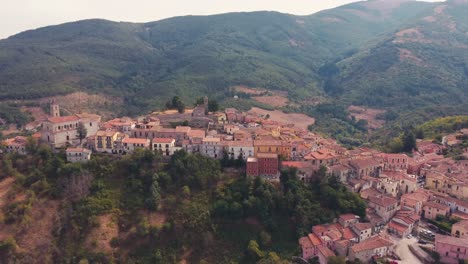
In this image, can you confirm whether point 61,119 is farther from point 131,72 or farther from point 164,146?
point 131,72

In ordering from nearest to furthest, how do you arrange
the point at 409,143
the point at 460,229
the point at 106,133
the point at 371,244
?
the point at 371,244 → the point at 460,229 → the point at 106,133 → the point at 409,143

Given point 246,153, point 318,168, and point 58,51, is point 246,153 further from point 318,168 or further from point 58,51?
point 58,51

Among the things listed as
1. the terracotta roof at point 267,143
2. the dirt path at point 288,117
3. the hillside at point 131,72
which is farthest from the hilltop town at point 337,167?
the hillside at point 131,72

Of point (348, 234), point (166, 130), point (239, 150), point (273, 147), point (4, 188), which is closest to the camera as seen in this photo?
point (348, 234)

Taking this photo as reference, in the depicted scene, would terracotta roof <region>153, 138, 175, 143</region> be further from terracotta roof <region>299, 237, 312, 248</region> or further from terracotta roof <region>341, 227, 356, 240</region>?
terracotta roof <region>341, 227, 356, 240</region>

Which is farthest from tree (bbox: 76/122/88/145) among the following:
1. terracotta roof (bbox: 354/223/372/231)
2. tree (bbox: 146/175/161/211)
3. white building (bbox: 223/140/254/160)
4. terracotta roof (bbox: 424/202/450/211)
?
terracotta roof (bbox: 424/202/450/211)

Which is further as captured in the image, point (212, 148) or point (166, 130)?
point (166, 130)

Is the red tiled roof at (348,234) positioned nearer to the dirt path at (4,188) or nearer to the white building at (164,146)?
the white building at (164,146)

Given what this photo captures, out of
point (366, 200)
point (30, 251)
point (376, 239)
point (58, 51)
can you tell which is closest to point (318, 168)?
point (366, 200)

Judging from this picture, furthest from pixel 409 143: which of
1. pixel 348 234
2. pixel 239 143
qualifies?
pixel 239 143
